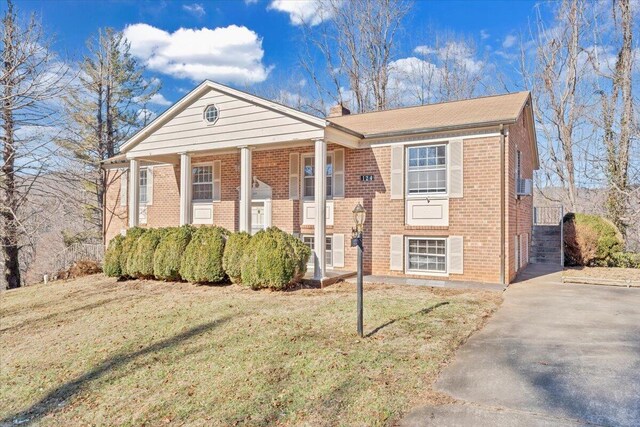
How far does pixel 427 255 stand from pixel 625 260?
742cm

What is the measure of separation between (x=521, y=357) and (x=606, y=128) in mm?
17152

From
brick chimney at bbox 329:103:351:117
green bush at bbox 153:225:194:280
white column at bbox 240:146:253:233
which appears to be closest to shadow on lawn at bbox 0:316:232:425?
green bush at bbox 153:225:194:280

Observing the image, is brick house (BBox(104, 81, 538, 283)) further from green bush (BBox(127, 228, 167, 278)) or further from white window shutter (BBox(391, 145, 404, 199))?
green bush (BBox(127, 228, 167, 278))

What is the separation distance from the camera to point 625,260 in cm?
1292

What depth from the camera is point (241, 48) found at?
35312 mm

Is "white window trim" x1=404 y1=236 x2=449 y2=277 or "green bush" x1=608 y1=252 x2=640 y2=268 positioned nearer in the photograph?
"white window trim" x1=404 y1=236 x2=449 y2=277

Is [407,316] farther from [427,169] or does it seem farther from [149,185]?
[149,185]

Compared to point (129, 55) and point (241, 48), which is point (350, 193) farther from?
point (241, 48)

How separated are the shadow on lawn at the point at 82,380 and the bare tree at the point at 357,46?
71.1 feet

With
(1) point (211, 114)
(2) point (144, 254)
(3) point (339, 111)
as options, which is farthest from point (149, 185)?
(3) point (339, 111)

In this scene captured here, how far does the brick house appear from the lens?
976 cm

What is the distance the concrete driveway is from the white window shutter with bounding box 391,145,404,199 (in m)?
4.20

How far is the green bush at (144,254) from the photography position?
10984 mm

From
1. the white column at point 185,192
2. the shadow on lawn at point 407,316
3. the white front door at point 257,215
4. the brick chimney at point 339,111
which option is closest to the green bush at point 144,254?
the white column at point 185,192
